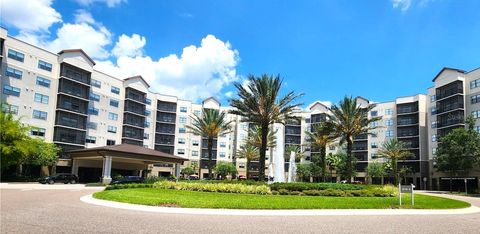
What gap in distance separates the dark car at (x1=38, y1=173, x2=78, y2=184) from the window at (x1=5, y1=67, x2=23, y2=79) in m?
19.8

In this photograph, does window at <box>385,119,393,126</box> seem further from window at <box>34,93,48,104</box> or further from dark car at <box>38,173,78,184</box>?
window at <box>34,93,48,104</box>

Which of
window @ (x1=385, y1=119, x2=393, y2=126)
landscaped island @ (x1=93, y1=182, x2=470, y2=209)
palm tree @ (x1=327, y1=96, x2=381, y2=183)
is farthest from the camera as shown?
window @ (x1=385, y1=119, x2=393, y2=126)

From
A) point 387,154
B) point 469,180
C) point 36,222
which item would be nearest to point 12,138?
point 36,222

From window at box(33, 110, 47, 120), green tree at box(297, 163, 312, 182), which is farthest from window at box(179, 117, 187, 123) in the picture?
window at box(33, 110, 47, 120)

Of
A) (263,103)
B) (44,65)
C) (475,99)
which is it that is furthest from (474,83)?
(44,65)

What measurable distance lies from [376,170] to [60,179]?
217 feet

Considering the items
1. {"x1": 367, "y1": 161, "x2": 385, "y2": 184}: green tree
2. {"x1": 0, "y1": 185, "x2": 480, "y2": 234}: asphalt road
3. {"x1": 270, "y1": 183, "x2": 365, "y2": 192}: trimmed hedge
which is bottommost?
{"x1": 0, "y1": 185, "x2": 480, "y2": 234}: asphalt road

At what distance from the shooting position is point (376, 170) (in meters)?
88.9

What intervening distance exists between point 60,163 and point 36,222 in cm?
5856

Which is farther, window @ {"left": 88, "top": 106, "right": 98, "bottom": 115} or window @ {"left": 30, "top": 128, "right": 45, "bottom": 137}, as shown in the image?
window @ {"left": 88, "top": 106, "right": 98, "bottom": 115}

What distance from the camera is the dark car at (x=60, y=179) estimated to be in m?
48.7

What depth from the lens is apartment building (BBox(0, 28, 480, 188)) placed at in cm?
6325

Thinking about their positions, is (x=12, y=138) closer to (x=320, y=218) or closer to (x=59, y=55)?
(x=59, y=55)

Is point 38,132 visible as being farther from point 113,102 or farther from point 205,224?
point 205,224
